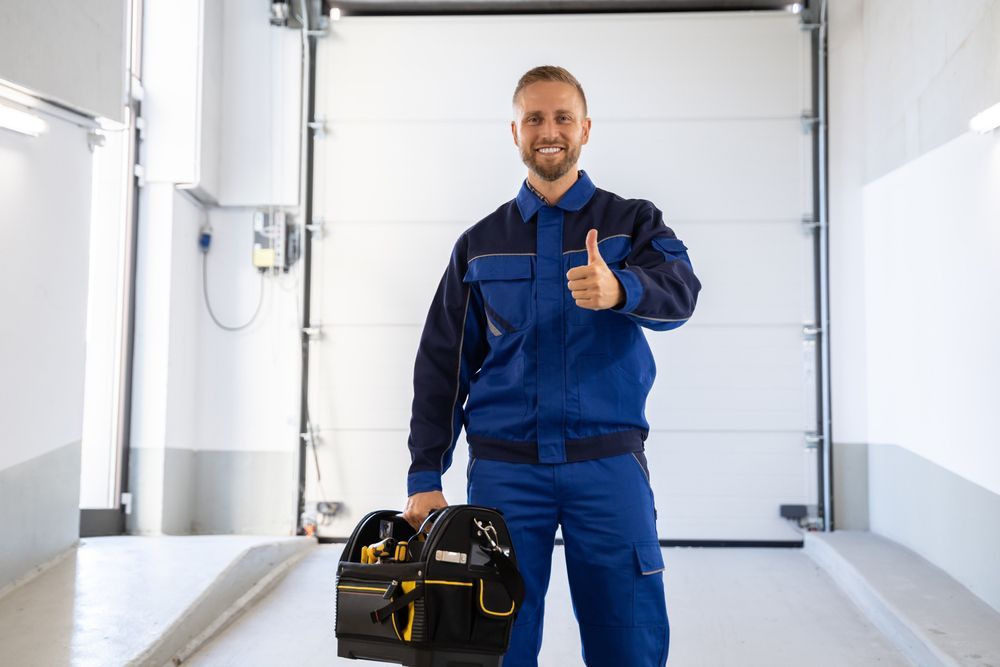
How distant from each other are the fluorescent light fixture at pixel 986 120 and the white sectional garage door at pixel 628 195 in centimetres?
185

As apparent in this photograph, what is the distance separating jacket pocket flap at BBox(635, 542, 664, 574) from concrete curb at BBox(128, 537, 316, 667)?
188 cm

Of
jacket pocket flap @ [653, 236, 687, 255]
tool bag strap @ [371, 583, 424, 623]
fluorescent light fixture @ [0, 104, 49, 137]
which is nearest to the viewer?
tool bag strap @ [371, 583, 424, 623]

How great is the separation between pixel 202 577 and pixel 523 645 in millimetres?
2330

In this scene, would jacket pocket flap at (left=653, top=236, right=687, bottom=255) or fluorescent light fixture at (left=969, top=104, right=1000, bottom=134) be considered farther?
fluorescent light fixture at (left=969, top=104, right=1000, bottom=134)

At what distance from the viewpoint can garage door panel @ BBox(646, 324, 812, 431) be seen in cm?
532

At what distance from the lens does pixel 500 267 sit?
206 cm

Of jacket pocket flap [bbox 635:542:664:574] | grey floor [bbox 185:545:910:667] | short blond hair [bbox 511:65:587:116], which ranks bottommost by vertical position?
grey floor [bbox 185:545:910:667]

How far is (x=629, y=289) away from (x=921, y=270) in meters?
3.15

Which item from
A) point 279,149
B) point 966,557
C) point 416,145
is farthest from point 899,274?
point 279,149

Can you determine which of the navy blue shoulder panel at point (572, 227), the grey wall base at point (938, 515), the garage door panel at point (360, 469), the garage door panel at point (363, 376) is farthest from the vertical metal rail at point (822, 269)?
the navy blue shoulder panel at point (572, 227)

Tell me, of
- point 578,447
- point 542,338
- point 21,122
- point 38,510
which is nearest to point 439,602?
point 578,447

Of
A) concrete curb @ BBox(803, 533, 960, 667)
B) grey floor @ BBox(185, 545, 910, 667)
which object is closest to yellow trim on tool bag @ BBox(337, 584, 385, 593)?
grey floor @ BBox(185, 545, 910, 667)

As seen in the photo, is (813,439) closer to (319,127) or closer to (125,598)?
(319,127)

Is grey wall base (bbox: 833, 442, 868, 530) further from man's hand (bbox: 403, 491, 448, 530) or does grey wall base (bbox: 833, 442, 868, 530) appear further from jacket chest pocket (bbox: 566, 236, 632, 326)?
man's hand (bbox: 403, 491, 448, 530)
